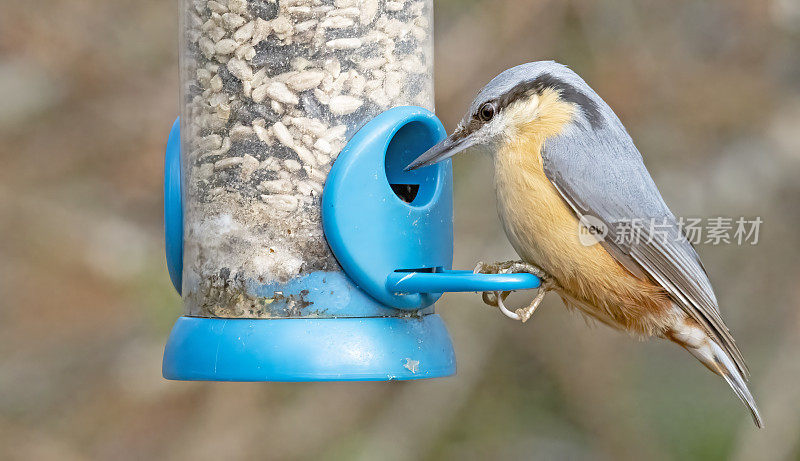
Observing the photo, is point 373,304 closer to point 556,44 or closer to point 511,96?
point 511,96

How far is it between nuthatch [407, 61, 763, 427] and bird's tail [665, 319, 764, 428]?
0.04 metres

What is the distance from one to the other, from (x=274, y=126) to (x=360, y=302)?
2.13 ft

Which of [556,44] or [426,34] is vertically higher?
[426,34]

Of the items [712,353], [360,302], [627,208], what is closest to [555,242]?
[627,208]

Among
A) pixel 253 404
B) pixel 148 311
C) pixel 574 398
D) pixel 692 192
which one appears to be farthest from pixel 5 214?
pixel 692 192

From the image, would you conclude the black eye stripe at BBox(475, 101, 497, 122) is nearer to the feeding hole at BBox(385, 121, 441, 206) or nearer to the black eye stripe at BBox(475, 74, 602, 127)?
the black eye stripe at BBox(475, 74, 602, 127)

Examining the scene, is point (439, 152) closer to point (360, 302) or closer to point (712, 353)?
point (360, 302)

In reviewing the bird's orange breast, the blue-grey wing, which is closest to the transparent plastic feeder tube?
the bird's orange breast

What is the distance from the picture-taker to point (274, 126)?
3582 mm

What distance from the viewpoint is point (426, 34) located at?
12.9ft

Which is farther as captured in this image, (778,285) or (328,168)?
(778,285)

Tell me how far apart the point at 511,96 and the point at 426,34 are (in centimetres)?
38

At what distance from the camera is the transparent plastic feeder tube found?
11.7ft

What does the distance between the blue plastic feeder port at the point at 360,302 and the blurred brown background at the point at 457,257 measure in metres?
2.13
